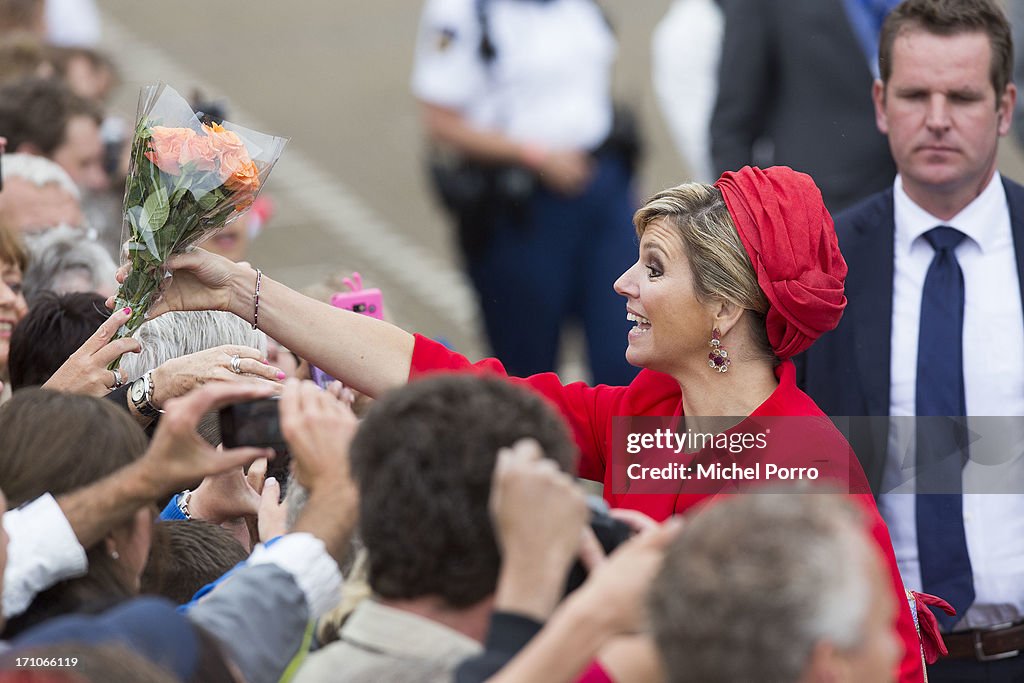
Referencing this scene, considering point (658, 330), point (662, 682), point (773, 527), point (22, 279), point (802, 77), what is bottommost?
point (662, 682)

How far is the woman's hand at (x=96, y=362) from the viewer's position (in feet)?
12.0

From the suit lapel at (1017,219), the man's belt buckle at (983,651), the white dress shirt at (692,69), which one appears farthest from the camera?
the white dress shirt at (692,69)

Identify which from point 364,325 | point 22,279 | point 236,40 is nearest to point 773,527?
point 364,325

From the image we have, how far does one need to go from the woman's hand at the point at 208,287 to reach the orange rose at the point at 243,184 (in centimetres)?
17

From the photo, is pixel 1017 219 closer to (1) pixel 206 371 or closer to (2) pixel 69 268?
(1) pixel 206 371

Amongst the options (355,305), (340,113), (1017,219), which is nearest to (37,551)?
(355,305)

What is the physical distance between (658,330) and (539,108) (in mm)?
3647

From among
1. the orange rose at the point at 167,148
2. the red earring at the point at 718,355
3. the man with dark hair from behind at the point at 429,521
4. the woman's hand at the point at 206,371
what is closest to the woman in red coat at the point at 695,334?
the red earring at the point at 718,355

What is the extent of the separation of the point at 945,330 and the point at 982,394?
0.20 metres

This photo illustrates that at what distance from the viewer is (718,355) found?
143 inches

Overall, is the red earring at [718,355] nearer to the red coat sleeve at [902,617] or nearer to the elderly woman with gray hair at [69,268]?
the red coat sleeve at [902,617]

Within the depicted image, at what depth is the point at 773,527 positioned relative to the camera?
2.07 metres

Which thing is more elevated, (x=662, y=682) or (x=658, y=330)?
(x=658, y=330)

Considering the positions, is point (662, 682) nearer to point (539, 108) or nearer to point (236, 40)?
point (539, 108)
